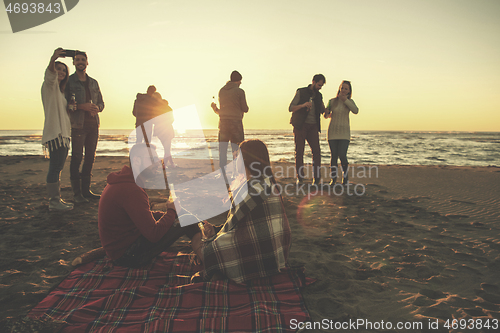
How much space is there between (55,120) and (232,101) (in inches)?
131

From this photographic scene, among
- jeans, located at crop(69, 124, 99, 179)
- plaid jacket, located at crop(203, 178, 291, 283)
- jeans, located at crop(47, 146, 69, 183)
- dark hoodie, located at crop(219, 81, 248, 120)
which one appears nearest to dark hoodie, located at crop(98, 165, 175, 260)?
plaid jacket, located at crop(203, 178, 291, 283)

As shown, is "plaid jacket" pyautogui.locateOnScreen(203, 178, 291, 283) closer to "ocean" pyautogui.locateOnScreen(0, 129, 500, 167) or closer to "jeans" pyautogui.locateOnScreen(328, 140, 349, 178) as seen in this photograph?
"jeans" pyautogui.locateOnScreen(328, 140, 349, 178)

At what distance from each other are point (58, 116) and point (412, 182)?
7.12 meters

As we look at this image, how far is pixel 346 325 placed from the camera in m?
1.80

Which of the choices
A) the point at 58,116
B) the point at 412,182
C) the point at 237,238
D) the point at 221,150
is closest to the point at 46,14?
the point at 58,116

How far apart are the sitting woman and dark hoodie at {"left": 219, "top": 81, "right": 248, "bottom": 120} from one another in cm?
406

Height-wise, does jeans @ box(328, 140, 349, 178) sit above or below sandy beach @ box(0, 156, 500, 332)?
above

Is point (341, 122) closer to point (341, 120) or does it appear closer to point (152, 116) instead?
point (341, 120)

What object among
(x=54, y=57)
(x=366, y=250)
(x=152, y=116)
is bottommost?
(x=366, y=250)

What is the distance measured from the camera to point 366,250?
114 inches

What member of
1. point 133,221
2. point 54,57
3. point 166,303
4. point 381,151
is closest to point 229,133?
point 54,57

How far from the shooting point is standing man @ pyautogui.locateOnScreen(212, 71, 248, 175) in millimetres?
5957

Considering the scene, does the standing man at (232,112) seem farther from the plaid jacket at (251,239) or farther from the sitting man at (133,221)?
the plaid jacket at (251,239)

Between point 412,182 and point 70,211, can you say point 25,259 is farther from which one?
point 412,182
